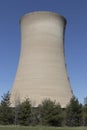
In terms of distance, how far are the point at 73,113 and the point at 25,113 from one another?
4.32 meters

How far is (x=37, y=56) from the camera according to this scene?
2591 cm

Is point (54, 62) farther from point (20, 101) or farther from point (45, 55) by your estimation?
point (20, 101)

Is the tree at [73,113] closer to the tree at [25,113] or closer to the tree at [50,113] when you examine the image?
the tree at [50,113]

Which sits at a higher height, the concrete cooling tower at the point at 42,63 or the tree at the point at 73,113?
the concrete cooling tower at the point at 42,63

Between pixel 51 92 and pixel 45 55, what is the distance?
3041 millimetres

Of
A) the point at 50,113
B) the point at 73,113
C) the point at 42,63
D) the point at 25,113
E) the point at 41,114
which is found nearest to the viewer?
the point at 50,113

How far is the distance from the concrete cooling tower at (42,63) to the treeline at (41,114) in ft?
2.55

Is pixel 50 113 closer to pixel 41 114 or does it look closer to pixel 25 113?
pixel 41 114

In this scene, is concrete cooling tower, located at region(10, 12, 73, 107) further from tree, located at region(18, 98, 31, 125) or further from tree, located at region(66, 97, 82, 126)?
tree, located at region(18, 98, 31, 125)

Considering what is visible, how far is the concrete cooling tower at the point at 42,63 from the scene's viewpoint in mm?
25797

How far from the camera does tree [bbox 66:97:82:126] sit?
85.5ft

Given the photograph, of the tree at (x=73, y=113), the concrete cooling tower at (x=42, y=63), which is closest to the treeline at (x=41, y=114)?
the tree at (x=73, y=113)

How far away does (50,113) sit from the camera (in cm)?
2466

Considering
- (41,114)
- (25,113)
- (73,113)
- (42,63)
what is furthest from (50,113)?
(42,63)
